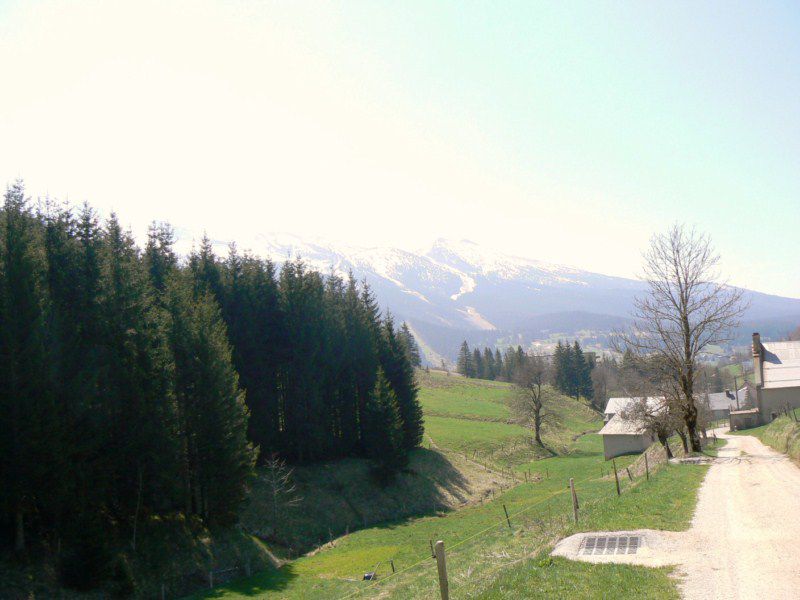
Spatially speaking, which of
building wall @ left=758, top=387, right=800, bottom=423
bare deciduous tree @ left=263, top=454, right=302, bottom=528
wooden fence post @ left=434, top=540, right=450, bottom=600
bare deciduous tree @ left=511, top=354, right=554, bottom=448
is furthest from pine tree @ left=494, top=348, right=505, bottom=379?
wooden fence post @ left=434, top=540, right=450, bottom=600

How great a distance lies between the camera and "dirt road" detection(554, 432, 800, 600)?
1012 centimetres

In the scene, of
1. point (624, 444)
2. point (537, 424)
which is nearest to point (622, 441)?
point (624, 444)

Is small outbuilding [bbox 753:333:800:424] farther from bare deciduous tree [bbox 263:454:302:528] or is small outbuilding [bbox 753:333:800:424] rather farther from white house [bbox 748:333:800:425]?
bare deciduous tree [bbox 263:454:302:528]

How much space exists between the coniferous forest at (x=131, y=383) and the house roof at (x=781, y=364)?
4043 cm

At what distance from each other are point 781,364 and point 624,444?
19157mm

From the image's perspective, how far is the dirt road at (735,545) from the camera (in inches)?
Answer: 399

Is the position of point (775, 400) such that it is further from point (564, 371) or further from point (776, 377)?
point (564, 371)

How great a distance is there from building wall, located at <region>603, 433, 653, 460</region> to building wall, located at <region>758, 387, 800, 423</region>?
12.3 metres

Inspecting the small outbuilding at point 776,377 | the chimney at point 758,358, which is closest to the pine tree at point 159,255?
the small outbuilding at point 776,377

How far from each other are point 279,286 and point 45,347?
27.1 metres

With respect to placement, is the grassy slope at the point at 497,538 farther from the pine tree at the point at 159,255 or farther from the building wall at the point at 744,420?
the pine tree at the point at 159,255

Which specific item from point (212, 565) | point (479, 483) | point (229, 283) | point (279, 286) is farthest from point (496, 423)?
point (212, 565)

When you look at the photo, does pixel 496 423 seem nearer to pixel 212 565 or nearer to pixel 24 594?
pixel 212 565

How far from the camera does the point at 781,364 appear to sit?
57.0m
